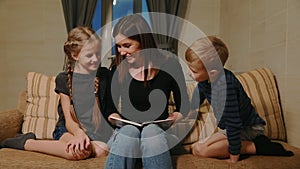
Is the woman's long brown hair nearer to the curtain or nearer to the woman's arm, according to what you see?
the woman's arm

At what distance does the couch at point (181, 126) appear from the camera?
1.36 meters

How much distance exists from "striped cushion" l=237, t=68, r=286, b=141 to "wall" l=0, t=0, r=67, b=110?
6.59 ft

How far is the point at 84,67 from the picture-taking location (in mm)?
1619

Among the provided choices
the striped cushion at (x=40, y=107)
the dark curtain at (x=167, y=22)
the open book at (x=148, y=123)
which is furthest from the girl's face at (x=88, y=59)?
the dark curtain at (x=167, y=22)

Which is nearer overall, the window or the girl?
the girl

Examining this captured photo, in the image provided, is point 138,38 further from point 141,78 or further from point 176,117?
point 176,117

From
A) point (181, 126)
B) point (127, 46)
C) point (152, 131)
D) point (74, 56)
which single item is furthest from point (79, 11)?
point (152, 131)

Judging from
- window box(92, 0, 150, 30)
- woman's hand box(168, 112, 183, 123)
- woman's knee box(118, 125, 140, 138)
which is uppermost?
window box(92, 0, 150, 30)

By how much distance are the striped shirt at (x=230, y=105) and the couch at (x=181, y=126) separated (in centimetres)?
13

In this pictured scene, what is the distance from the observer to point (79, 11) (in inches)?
118

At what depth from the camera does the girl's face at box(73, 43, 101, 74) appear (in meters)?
1.57

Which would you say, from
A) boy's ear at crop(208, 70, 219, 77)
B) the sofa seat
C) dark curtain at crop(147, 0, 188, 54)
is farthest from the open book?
dark curtain at crop(147, 0, 188, 54)

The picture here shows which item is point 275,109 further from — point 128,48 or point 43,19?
point 43,19

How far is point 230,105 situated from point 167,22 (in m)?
1.77
